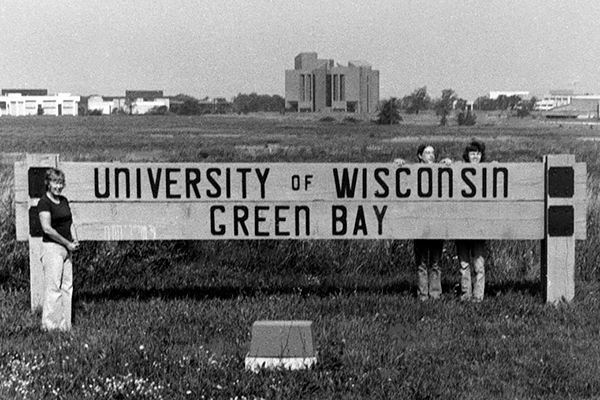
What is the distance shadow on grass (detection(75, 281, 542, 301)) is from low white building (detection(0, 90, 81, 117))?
16611 centimetres

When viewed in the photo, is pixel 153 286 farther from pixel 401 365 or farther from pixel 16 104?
pixel 16 104

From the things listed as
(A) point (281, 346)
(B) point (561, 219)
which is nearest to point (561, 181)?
(B) point (561, 219)

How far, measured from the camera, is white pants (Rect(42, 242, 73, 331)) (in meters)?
6.77

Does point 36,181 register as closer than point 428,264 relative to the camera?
Yes

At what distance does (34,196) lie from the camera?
24.4 feet

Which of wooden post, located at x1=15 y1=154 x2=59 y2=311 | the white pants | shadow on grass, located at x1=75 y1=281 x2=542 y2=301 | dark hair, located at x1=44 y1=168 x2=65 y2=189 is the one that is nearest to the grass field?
shadow on grass, located at x1=75 y1=281 x2=542 y2=301

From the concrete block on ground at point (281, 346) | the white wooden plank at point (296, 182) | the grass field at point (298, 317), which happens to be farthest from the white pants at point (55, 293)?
the concrete block on ground at point (281, 346)

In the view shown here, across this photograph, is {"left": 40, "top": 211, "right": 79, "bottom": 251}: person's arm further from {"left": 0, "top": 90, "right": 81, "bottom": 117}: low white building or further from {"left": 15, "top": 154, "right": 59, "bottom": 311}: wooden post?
{"left": 0, "top": 90, "right": 81, "bottom": 117}: low white building

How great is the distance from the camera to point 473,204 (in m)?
7.88

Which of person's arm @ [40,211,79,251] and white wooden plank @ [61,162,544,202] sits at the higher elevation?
white wooden plank @ [61,162,544,202]

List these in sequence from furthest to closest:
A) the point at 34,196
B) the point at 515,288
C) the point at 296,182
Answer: the point at 515,288
the point at 296,182
the point at 34,196

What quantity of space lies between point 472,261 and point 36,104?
594 feet

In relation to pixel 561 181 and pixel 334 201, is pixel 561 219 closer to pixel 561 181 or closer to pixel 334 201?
pixel 561 181

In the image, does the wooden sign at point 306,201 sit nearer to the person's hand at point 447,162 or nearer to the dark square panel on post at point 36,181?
the person's hand at point 447,162
